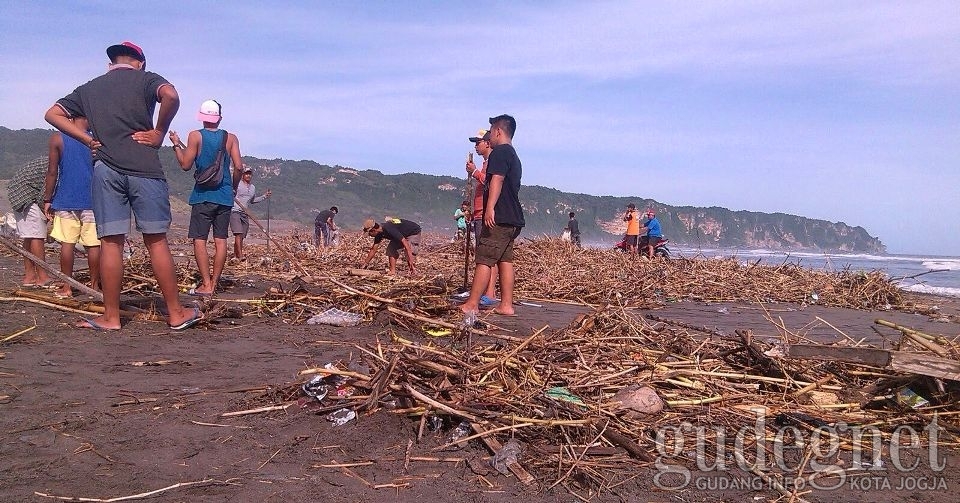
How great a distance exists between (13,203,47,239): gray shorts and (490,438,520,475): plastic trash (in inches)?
235

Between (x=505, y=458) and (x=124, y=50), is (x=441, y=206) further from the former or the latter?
(x=505, y=458)

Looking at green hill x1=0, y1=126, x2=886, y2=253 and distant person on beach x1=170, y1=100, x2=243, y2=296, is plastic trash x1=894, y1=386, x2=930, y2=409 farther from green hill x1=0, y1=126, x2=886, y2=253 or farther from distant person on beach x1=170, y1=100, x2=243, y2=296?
green hill x1=0, y1=126, x2=886, y2=253

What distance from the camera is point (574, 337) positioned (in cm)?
393

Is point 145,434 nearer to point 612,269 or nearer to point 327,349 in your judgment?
point 327,349

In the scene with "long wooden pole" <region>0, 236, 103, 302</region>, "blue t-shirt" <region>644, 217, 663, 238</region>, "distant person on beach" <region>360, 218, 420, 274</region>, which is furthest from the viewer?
"blue t-shirt" <region>644, 217, 663, 238</region>

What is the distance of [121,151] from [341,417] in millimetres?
2867

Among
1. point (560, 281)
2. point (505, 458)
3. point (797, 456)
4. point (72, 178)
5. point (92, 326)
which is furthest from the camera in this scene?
point (560, 281)

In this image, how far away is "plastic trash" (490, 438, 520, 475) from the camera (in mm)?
2406

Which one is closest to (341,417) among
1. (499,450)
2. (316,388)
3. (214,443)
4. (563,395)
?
(316,388)

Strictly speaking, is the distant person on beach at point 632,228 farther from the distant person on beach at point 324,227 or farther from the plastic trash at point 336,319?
the plastic trash at point 336,319

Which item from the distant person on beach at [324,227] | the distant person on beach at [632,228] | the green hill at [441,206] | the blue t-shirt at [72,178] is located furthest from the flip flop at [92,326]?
the green hill at [441,206]

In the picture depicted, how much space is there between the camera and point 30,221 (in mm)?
6012

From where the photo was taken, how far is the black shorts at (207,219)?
591 cm

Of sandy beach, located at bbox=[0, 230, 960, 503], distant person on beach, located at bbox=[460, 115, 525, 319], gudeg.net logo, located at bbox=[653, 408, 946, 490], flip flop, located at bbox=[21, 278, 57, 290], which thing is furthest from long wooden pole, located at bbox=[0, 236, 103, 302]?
gudeg.net logo, located at bbox=[653, 408, 946, 490]
